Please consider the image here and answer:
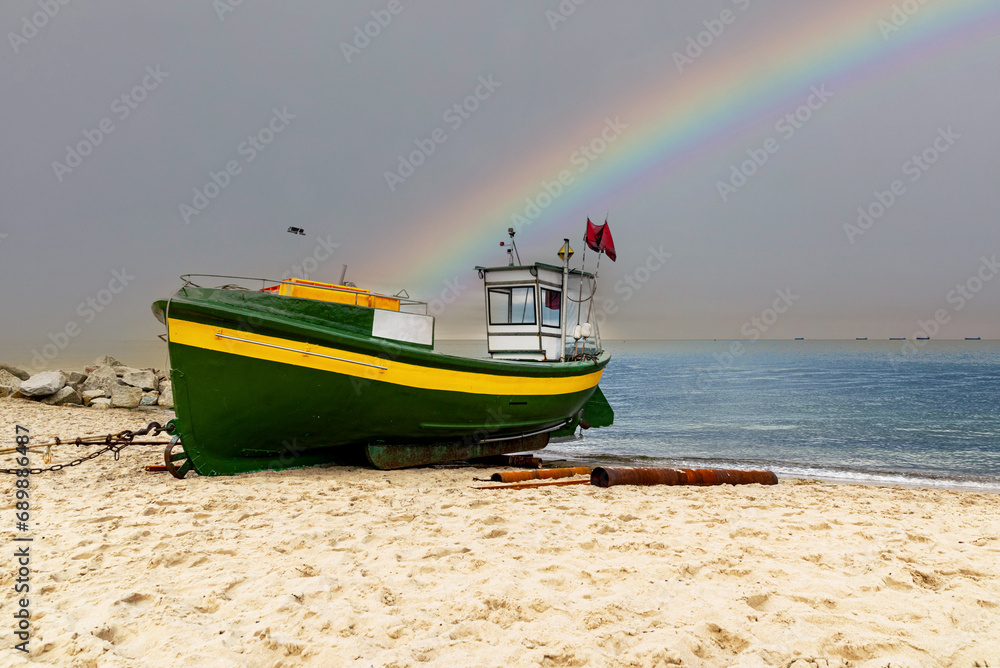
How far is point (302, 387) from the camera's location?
697 centimetres

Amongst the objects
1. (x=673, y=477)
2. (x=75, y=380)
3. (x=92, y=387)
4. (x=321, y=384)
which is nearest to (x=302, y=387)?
(x=321, y=384)

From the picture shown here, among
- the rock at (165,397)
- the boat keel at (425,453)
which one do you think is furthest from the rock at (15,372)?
the boat keel at (425,453)

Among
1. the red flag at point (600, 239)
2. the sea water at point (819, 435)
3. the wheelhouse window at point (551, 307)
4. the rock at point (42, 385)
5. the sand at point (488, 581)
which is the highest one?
the red flag at point (600, 239)

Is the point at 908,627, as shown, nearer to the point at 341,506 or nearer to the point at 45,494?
the point at 341,506

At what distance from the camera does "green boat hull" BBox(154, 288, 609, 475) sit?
21.8 feet

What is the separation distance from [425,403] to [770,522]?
4707mm

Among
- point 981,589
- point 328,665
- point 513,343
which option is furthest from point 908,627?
point 513,343

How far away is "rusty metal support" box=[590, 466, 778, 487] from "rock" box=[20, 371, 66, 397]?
1631 centimetres

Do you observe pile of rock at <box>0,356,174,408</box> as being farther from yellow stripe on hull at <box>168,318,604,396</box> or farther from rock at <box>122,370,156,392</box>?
yellow stripe on hull at <box>168,318,604,396</box>

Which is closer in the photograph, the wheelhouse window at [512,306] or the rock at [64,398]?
the wheelhouse window at [512,306]

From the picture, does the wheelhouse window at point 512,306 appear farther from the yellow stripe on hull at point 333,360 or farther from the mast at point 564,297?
the yellow stripe on hull at point 333,360

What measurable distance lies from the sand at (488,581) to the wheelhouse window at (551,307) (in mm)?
5287

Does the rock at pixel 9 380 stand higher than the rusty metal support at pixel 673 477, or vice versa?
the rock at pixel 9 380

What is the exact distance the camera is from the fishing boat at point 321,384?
6.67 metres
